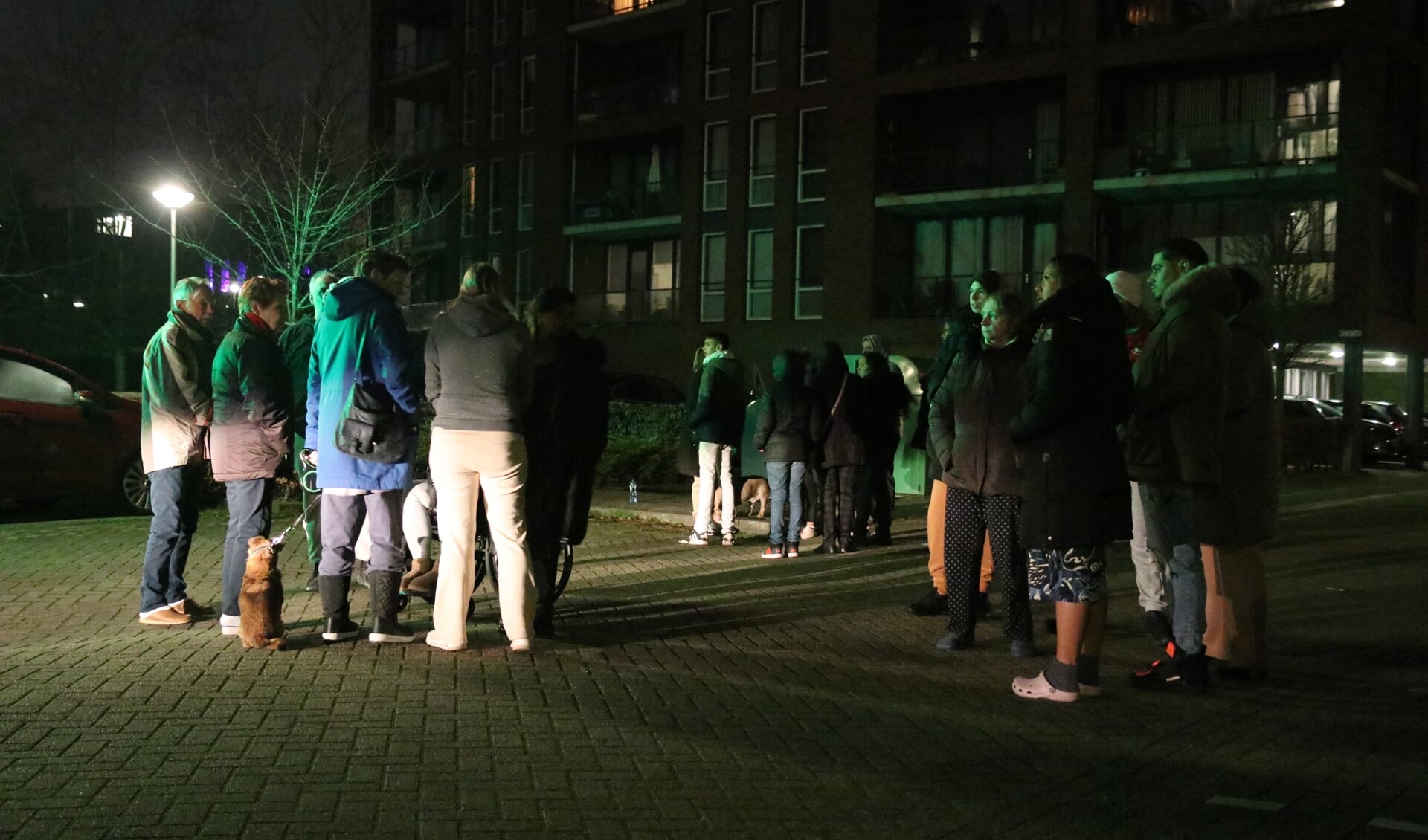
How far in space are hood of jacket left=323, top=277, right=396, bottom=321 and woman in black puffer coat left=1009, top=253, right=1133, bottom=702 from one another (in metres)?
3.25

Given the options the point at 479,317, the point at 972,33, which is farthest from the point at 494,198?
the point at 479,317

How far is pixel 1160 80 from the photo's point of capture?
3067cm

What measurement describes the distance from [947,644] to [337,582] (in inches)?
128

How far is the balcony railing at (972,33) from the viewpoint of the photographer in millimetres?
31141

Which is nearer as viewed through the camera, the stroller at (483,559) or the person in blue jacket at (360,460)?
the person in blue jacket at (360,460)

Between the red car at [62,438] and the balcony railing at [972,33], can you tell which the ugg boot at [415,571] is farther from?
the balcony railing at [972,33]

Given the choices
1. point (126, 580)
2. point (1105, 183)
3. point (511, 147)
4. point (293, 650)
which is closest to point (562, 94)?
point (511, 147)

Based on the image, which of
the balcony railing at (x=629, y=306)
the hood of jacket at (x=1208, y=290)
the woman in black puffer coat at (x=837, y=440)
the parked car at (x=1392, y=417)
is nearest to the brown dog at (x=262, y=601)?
the hood of jacket at (x=1208, y=290)

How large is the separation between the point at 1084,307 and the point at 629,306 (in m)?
33.6

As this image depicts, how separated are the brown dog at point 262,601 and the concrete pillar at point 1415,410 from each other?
1107 inches

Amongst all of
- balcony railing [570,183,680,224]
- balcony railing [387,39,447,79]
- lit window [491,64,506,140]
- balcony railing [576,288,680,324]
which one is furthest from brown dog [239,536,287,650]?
balcony railing [387,39,447,79]

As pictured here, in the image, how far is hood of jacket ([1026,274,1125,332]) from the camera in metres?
5.91

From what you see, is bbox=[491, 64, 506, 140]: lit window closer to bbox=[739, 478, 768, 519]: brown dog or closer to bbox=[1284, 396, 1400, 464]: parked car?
bbox=[1284, 396, 1400, 464]: parked car

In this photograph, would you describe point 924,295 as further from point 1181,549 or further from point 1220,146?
point 1181,549
